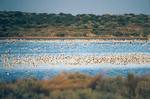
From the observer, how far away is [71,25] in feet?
12.9

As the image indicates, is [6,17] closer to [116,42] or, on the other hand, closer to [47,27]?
[47,27]

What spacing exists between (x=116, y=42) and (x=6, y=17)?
4.62 ft

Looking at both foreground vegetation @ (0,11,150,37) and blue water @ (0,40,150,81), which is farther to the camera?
foreground vegetation @ (0,11,150,37)

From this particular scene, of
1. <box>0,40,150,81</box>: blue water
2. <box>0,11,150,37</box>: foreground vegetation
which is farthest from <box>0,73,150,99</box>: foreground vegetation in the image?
<box>0,11,150,37</box>: foreground vegetation

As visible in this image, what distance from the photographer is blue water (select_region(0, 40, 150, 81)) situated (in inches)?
146

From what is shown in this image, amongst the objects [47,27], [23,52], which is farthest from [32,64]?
[47,27]

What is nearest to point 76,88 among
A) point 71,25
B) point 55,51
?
point 55,51

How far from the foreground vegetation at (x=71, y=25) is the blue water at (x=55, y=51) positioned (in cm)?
13

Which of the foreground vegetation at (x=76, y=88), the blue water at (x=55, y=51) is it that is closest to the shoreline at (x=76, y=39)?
the blue water at (x=55, y=51)

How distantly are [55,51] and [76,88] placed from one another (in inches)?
→ 20.4

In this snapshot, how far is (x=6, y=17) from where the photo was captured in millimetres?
3840

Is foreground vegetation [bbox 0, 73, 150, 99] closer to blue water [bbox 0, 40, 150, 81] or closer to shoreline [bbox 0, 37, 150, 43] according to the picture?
blue water [bbox 0, 40, 150, 81]

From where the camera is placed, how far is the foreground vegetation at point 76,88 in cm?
366

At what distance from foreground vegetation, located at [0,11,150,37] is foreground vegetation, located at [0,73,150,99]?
0.56 metres
